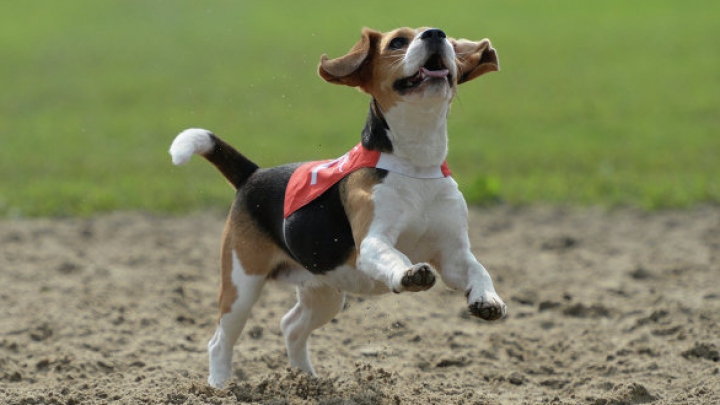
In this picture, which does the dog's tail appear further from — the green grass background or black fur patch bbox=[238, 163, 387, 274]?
the green grass background

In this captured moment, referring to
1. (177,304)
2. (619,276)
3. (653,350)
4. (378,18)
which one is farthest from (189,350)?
(378,18)

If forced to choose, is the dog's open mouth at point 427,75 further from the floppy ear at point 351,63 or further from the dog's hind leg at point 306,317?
the dog's hind leg at point 306,317

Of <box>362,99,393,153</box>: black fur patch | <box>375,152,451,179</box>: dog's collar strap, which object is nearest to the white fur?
<box>362,99,393,153</box>: black fur patch

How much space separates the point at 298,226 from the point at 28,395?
1755 millimetres

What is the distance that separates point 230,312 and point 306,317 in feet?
1.65

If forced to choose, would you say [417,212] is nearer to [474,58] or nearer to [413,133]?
[413,133]

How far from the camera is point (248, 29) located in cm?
→ 3098

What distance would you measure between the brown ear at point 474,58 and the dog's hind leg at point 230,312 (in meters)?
1.64

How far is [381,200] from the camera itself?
18.7 feet

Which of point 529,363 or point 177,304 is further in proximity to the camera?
point 177,304

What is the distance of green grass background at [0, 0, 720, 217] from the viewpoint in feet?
44.7

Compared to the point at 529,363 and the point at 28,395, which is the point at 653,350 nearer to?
Result: the point at 529,363

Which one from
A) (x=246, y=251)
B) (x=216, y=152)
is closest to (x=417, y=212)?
(x=246, y=251)

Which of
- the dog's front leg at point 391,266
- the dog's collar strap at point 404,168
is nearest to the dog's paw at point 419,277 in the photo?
the dog's front leg at point 391,266
